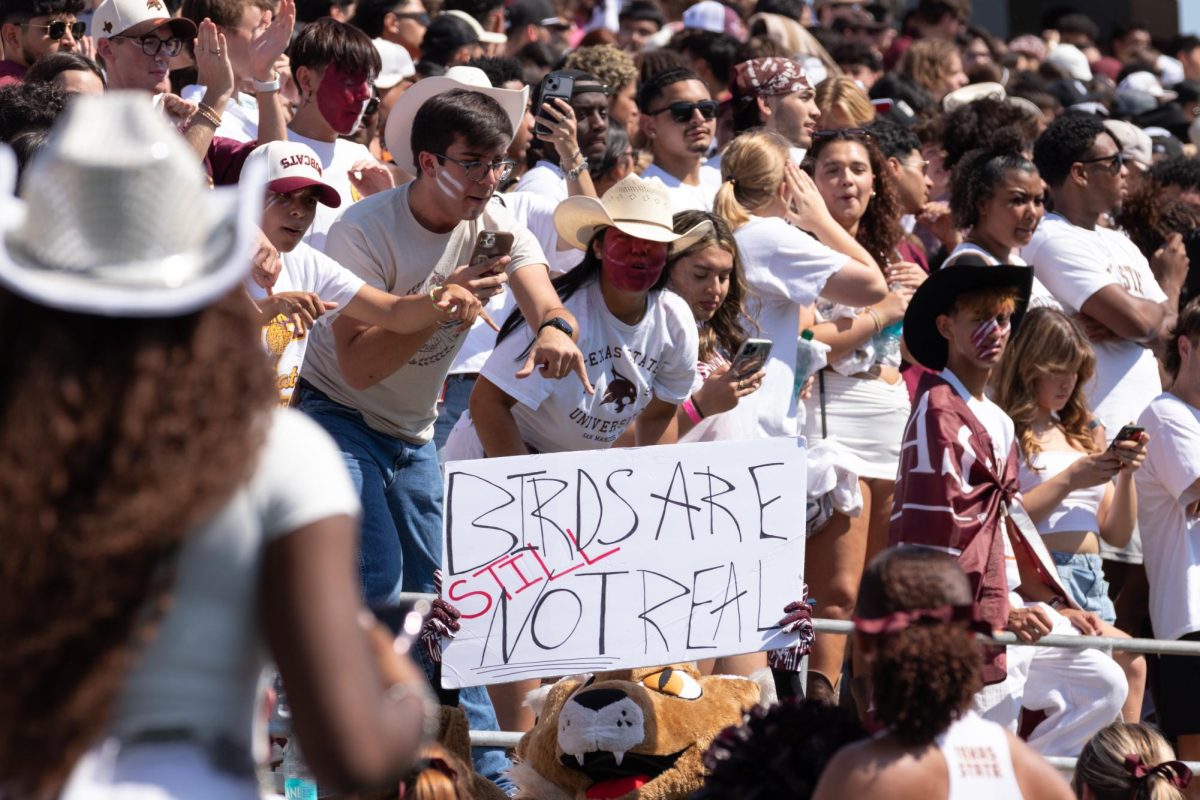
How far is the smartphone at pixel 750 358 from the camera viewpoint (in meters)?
5.47

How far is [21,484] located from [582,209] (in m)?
3.77

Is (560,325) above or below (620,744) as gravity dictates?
above

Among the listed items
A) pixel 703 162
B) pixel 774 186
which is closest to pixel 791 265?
pixel 774 186

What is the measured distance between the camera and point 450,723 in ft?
13.8

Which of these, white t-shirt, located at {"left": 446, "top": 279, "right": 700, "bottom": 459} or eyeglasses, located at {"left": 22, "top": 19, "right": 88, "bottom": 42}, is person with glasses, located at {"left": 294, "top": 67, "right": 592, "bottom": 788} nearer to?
white t-shirt, located at {"left": 446, "top": 279, "right": 700, "bottom": 459}

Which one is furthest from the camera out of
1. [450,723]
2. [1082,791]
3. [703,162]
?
[703,162]

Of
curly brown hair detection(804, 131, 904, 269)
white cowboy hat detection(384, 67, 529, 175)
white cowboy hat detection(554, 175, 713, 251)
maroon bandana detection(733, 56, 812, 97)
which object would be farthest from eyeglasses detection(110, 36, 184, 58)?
maroon bandana detection(733, 56, 812, 97)

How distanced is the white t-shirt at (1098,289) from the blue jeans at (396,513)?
9.72 ft

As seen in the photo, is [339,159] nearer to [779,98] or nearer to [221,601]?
[779,98]

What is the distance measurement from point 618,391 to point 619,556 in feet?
2.54

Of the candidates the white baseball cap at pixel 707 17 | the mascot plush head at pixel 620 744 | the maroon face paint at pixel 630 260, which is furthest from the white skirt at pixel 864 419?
the white baseball cap at pixel 707 17

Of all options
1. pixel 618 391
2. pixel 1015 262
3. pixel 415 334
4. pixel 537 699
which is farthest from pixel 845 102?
pixel 537 699

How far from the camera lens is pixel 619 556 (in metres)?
4.77

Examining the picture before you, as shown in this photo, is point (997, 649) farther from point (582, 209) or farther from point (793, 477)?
point (582, 209)
